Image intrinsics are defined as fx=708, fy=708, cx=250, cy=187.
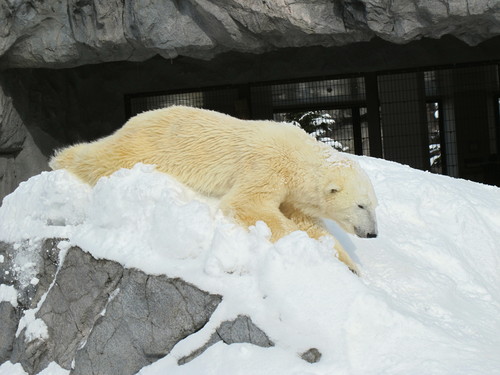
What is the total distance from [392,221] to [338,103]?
5424mm

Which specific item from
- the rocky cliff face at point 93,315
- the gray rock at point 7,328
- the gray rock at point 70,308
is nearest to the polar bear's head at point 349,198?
the rocky cliff face at point 93,315

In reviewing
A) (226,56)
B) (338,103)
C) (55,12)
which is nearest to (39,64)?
(55,12)

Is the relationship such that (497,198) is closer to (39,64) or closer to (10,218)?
(10,218)

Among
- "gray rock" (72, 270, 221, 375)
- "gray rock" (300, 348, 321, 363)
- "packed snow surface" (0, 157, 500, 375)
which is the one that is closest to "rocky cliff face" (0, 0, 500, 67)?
"packed snow surface" (0, 157, 500, 375)

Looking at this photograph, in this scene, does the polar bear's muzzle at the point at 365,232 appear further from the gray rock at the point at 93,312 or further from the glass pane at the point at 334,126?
the glass pane at the point at 334,126

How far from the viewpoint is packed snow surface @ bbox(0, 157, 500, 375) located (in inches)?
87.7

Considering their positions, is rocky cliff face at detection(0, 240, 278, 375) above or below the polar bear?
below

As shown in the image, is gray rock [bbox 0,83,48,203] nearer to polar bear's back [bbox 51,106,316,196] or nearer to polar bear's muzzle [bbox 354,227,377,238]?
polar bear's back [bbox 51,106,316,196]

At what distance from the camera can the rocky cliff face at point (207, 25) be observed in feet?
19.6

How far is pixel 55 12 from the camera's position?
6.57 metres

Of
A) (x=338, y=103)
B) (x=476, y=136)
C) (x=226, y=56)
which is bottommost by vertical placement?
(x=476, y=136)

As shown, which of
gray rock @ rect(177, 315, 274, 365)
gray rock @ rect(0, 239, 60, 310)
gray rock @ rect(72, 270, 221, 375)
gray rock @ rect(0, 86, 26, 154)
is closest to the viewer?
gray rock @ rect(177, 315, 274, 365)

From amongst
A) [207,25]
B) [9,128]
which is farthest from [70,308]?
[9,128]

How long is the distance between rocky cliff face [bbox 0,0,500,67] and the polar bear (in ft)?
10.5
